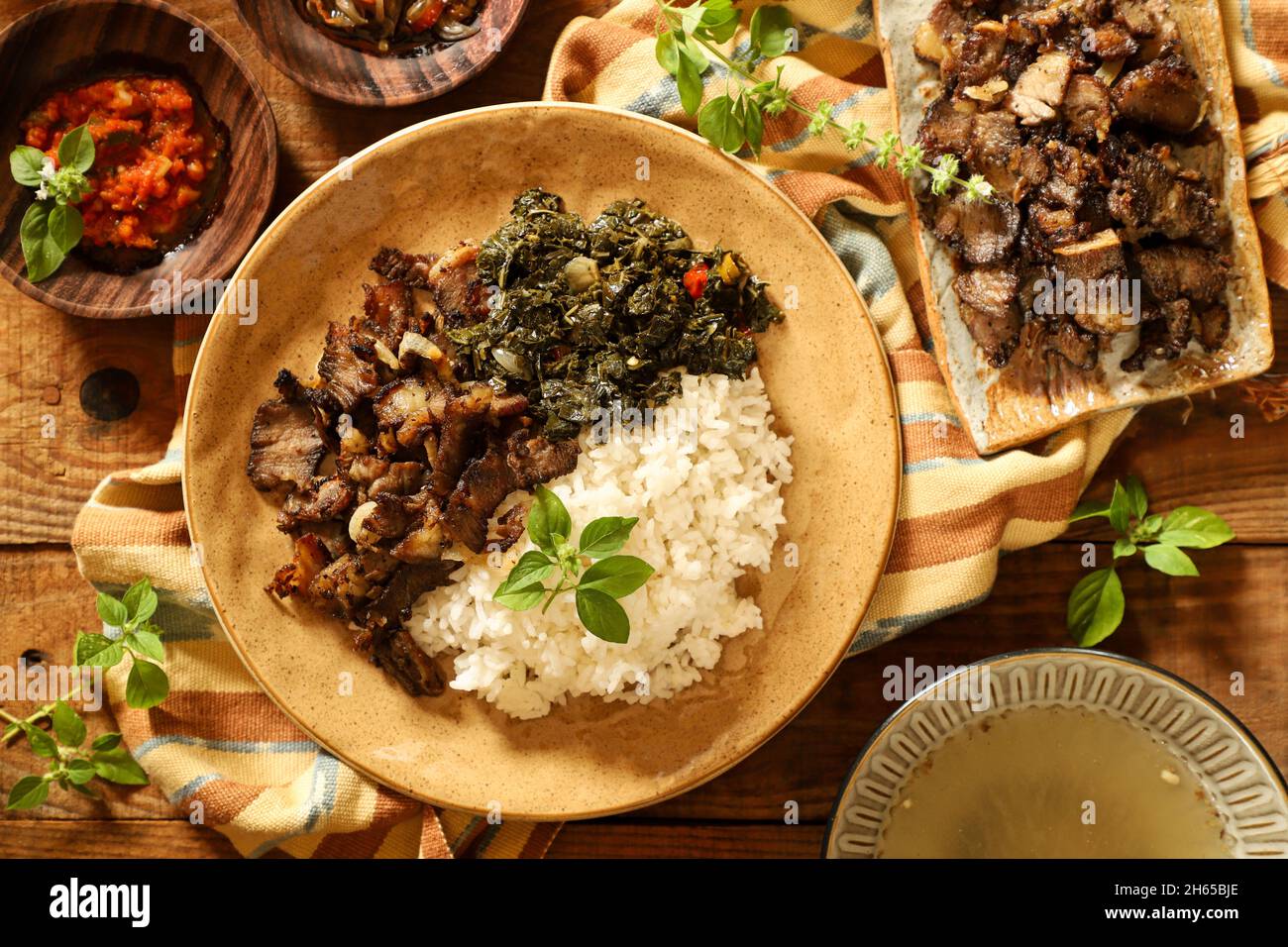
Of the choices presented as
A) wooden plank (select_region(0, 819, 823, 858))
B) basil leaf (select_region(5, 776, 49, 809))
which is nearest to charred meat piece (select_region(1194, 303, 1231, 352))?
wooden plank (select_region(0, 819, 823, 858))

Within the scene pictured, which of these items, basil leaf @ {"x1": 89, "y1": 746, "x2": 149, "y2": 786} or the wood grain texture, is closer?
basil leaf @ {"x1": 89, "y1": 746, "x2": 149, "y2": 786}

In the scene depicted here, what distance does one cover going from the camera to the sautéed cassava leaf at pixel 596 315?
358 cm

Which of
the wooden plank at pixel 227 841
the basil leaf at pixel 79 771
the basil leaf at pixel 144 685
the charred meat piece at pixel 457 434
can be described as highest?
the charred meat piece at pixel 457 434

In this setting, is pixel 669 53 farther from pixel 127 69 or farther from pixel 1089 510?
pixel 1089 510

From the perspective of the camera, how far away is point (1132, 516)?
3965 millimetres

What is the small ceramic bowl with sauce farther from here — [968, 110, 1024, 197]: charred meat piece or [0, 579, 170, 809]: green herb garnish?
[0, 579, 170, 809]: green herb garnish

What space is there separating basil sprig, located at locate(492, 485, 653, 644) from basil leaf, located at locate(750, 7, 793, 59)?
1.73 metres

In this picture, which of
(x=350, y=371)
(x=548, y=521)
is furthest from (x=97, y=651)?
(x=548, y=521)

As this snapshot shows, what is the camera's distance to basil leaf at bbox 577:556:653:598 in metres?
3.25

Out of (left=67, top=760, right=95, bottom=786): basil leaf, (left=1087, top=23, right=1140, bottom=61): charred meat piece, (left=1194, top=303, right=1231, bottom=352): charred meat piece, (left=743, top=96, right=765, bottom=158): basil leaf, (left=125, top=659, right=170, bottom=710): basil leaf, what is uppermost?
(left=1087, top=23, right=1140, bottom=61): charred meat piece

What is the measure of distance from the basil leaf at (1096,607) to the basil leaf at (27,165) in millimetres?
4086

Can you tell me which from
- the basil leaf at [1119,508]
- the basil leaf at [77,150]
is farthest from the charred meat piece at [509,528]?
the basil leaf at [1119,508]

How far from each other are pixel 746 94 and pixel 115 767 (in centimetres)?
341

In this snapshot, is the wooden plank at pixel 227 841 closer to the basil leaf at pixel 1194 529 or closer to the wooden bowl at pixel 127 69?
the basil leaf at pixel 1194 529
